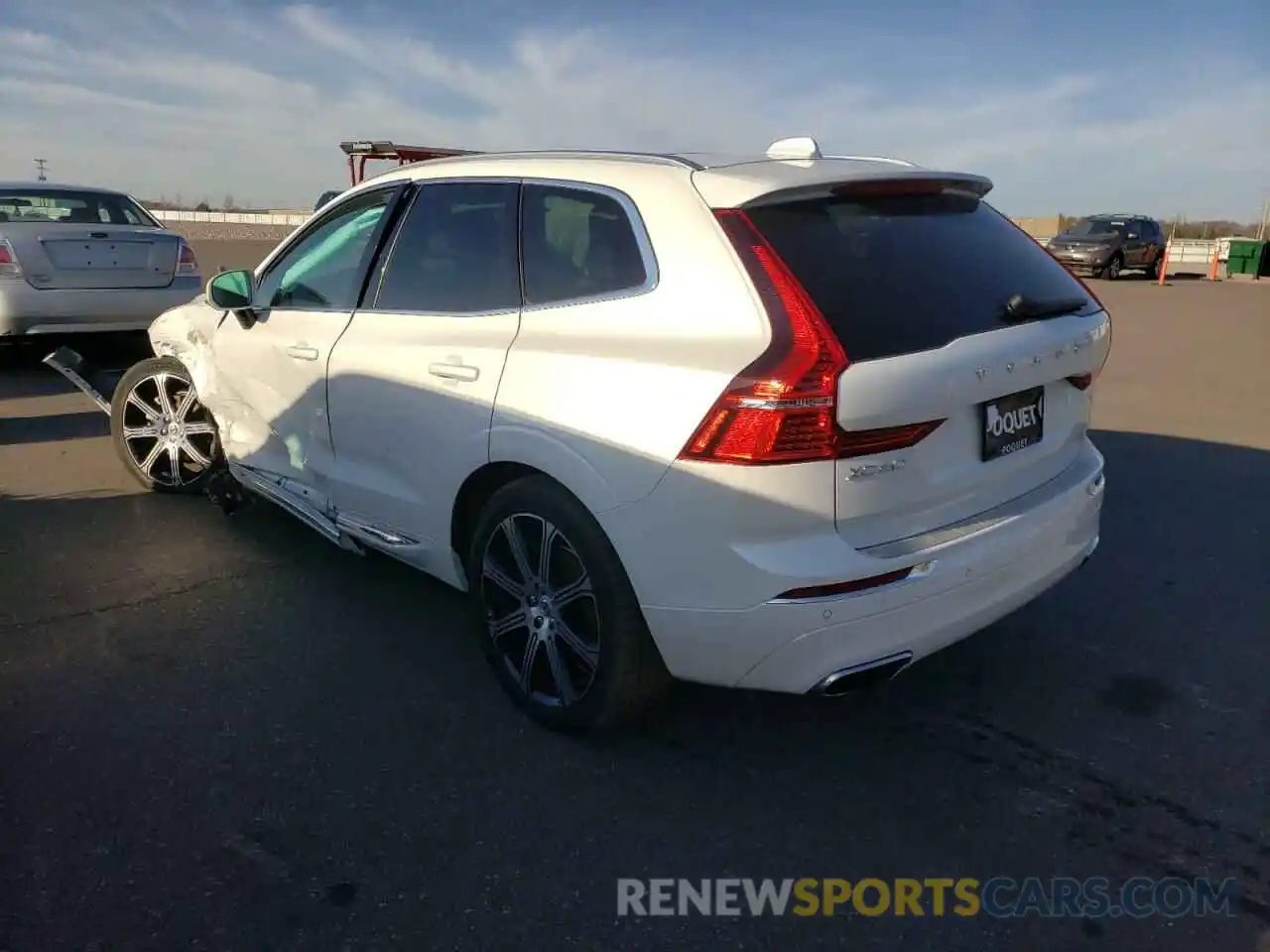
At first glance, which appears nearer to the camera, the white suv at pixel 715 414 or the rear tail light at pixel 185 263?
the white suv at pixel 715 414

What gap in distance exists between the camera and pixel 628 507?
271cm

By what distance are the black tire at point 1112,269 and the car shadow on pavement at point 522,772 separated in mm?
26837

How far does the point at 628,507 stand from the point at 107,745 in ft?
5.95

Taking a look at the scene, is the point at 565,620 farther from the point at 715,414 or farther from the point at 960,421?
the point at 960,421

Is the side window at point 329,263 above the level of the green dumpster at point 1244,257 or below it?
below

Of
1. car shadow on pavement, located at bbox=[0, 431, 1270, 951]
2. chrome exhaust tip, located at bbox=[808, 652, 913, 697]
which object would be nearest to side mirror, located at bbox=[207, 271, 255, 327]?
car shadow on pavement, located at bbox=[0, 431, 1270, 951]

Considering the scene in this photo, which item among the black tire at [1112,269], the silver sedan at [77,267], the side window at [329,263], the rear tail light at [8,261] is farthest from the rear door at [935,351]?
the black tire at [1112,269]

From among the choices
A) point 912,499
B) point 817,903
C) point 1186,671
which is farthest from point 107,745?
point 1186,671

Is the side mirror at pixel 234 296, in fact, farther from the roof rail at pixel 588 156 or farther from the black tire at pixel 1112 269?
the black tire at pixel 1112 269

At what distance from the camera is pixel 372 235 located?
13.1 feet

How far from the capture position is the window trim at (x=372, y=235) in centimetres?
392

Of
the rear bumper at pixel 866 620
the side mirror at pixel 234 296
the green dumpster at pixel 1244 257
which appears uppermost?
the green dumpster at pixel 1244 257

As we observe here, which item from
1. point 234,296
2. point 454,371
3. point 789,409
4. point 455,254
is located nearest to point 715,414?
point 789,409

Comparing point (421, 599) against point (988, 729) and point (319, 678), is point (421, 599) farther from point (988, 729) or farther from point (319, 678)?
point (988, 729)
